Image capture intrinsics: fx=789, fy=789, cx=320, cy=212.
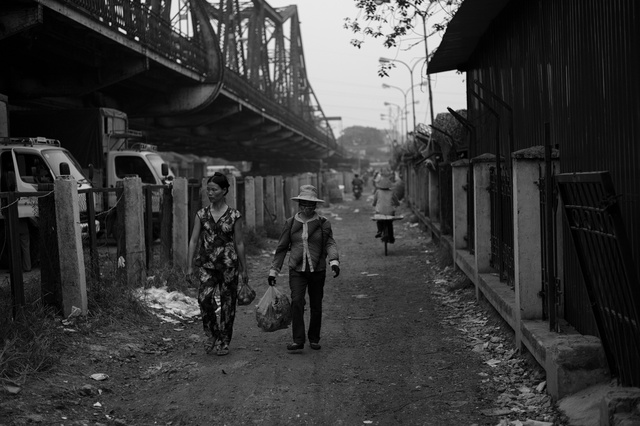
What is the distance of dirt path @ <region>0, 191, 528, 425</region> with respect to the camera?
17.9 feet

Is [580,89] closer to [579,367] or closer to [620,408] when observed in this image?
[579,367]

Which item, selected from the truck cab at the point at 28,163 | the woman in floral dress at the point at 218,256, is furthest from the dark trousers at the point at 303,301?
the truck cab at the point at 28,163

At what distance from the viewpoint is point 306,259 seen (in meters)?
7.25

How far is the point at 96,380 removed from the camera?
6434 mm

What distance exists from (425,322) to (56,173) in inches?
296

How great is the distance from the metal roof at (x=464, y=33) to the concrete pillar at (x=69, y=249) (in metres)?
4.69

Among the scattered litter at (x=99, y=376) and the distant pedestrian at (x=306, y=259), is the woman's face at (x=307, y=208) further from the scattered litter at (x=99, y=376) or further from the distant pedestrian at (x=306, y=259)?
the scattered litter at (x=99, y=376)

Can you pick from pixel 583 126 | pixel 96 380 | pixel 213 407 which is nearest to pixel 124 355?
pixel 96 380

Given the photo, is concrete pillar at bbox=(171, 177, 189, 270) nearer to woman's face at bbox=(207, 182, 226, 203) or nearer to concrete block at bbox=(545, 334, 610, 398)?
woman's face at bbox=(207, 182, 226, 203)

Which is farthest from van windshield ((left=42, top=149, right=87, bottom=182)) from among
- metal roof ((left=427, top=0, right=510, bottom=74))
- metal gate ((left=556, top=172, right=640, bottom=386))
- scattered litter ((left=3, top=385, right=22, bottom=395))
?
metal gate ((left=556, top=172, right=640, bottom=386))

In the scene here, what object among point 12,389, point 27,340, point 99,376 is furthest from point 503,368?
point 27,340

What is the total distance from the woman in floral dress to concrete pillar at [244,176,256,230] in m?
11.4

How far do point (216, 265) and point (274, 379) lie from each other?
1.28 meters

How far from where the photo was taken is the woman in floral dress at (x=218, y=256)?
7078 mm
